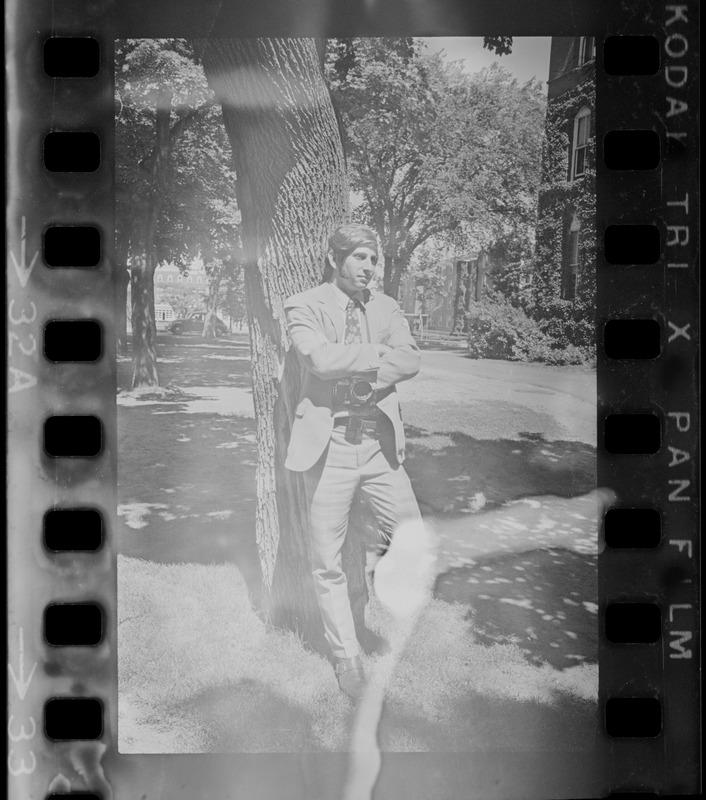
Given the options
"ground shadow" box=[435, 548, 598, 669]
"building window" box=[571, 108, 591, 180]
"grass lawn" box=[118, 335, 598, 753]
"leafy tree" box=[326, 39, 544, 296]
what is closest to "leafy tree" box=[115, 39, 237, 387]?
"grass lawn" box=[118, 335, 598, 753]

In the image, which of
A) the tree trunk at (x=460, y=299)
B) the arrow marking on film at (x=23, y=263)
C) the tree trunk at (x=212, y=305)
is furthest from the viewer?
the tree trunk at (x=460, y=299)

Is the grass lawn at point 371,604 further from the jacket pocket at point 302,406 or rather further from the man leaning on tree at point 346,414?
the jacket pocket at point 302,406

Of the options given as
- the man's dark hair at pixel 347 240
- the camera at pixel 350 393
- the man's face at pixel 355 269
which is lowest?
the camera at pixel 350 393

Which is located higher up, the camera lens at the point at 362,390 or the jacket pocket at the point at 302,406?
the camera lens at the point at 362,390

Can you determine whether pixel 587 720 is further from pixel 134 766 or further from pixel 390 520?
pixel 134 766

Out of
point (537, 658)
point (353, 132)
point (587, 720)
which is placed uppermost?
point (353, 132)

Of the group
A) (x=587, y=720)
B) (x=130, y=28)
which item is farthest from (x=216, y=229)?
(x=587, y=720)

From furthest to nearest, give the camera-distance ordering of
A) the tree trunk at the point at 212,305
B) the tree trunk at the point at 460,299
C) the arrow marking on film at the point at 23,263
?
the tree trunk at the point at 460,299 < the tree trunk at the point at 212,305 < the arrow marking on film at the point at 23,263

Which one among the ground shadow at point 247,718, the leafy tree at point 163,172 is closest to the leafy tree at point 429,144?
the leafy tree at point 163,172

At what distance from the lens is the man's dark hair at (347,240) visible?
3.54 metres

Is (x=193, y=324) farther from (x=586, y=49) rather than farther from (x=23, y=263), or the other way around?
(x=586, y=49)

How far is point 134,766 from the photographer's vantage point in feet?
11.8

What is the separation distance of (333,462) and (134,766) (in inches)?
74.4

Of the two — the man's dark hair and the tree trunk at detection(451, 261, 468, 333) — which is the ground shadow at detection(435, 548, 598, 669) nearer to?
the tree trunk at detection(451, 261, 468, 333)
